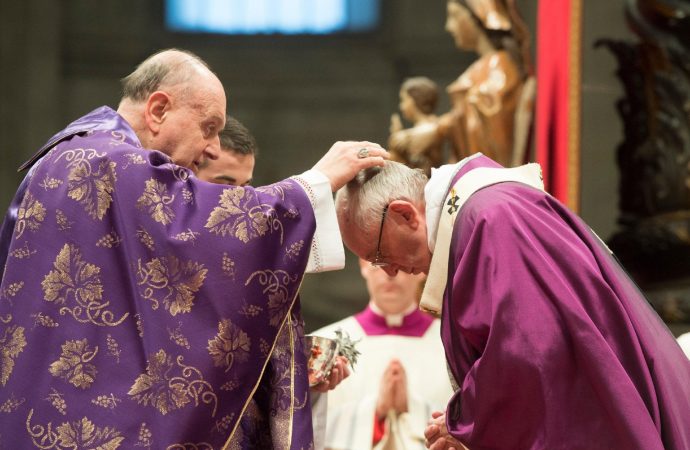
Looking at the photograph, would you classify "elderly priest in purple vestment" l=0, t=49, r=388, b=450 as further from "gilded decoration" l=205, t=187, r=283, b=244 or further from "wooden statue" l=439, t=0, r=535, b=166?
"wooden statue" l=439, t=0, r=535, b=166

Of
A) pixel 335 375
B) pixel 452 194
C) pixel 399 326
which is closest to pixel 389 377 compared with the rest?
pixel 399 326

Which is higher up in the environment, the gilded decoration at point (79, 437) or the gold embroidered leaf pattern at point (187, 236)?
the gold embroidered leaf pattern at point (187, 236)

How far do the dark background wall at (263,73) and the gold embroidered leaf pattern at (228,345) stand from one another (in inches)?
292

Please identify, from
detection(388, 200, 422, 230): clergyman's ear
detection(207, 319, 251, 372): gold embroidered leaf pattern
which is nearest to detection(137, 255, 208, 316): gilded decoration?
detection(207, 319, 251, 372): gold embroidered leaf pattern

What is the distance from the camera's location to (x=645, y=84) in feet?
21.4

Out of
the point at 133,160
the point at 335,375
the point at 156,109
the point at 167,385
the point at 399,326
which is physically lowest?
the point at 399,326

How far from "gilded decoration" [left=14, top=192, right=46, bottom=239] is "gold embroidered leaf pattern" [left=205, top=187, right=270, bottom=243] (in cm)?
45

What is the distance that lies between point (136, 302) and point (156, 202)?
26cm

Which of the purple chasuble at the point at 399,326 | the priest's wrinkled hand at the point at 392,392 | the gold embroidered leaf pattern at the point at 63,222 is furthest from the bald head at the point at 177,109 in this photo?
the purple chasuble at the point at 399,326

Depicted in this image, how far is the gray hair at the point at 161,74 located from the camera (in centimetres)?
312

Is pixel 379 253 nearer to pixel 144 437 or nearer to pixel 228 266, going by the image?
pixel 228 266

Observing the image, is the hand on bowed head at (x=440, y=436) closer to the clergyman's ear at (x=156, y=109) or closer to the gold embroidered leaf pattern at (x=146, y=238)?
the gold embroidered leaf pattern at (x=146, y=238)

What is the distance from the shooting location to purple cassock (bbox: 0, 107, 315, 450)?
9.12 ft

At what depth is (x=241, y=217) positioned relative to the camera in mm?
2871
